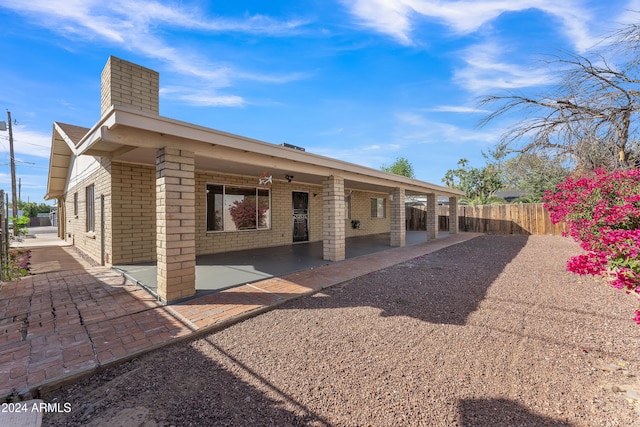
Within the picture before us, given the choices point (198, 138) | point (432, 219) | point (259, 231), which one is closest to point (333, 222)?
point (259, 231)

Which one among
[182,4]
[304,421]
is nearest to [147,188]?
[182,4]

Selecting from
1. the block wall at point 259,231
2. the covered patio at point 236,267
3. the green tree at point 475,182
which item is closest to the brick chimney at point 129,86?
the block wall at point 259,231

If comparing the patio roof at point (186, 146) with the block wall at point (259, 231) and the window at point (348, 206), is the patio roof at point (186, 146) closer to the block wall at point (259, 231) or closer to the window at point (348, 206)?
the block wall at point (259, 231)

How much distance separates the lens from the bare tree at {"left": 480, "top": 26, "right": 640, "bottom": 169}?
3.80 m

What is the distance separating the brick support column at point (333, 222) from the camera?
281 inches

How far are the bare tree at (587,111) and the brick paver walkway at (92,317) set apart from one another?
4.03 m

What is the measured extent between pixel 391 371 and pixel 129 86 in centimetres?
812

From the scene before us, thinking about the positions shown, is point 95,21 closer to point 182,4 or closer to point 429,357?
point 182,4

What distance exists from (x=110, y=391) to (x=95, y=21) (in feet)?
23.3

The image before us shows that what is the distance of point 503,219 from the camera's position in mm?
15680

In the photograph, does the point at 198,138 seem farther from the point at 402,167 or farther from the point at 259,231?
the point at 402,167

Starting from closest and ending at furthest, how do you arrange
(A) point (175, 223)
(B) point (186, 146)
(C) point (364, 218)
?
(A) point (175, 223), (B) point (186, 146), (C) point (364, 218)

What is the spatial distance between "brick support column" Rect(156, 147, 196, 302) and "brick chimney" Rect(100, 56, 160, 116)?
348cm

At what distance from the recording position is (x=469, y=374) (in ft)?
7.64
